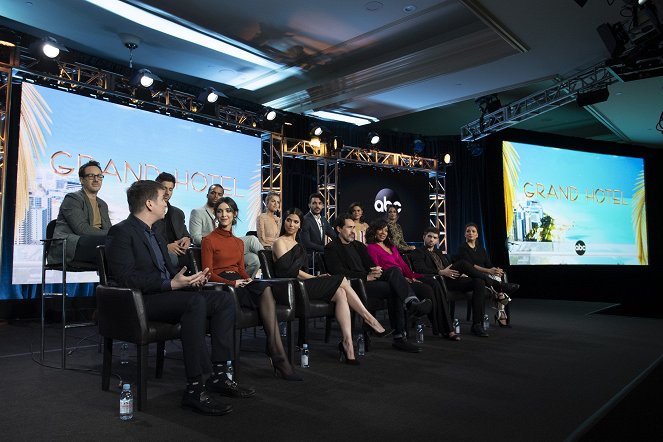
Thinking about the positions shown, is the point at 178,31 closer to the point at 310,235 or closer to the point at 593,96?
the point at 310,235

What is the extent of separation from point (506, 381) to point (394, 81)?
5301 mm

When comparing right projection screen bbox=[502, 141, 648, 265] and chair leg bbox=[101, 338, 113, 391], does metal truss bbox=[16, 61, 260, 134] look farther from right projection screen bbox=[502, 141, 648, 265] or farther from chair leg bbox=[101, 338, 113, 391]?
right projection screen bbox=[502, 141, 648, 265]

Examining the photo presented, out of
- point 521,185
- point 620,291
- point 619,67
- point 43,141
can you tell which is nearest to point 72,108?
point 43,141

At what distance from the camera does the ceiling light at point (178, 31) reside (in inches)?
226

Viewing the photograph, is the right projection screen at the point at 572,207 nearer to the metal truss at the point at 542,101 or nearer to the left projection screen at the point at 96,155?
the metal truss at the point at 542,101

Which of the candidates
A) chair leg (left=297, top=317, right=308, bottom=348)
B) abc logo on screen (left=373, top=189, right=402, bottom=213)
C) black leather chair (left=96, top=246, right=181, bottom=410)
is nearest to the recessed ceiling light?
chair leg (left=297, top=317, right=308, bottom=348)

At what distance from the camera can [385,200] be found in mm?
9852

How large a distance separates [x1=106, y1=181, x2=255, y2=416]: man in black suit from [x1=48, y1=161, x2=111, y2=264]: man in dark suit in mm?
848

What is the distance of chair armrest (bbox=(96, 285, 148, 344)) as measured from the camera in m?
2.64

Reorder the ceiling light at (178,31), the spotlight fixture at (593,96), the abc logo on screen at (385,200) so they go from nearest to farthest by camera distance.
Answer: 1. the ceiling light at (178,31)
2. the spotlight fixture at (593,96)
3. the abc logo on screen at (385,200)

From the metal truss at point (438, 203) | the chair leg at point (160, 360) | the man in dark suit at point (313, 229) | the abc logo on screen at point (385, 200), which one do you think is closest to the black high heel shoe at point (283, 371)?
the chair leg at point (160, 360)

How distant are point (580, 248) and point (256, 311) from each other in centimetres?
906

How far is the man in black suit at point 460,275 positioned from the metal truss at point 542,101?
308 cm

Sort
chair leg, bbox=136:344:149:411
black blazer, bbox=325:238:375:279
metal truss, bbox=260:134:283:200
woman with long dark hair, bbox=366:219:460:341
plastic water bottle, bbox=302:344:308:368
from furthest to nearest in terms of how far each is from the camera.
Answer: metal truss, bbox=260:134:283:200
woman with long dark hair, bbox=366:219:460:341
black blazer, bbox=325:238:375:279
plastic water bottle, bbox=302:344:308:368
chair leg, bbox=136:344:149:411
